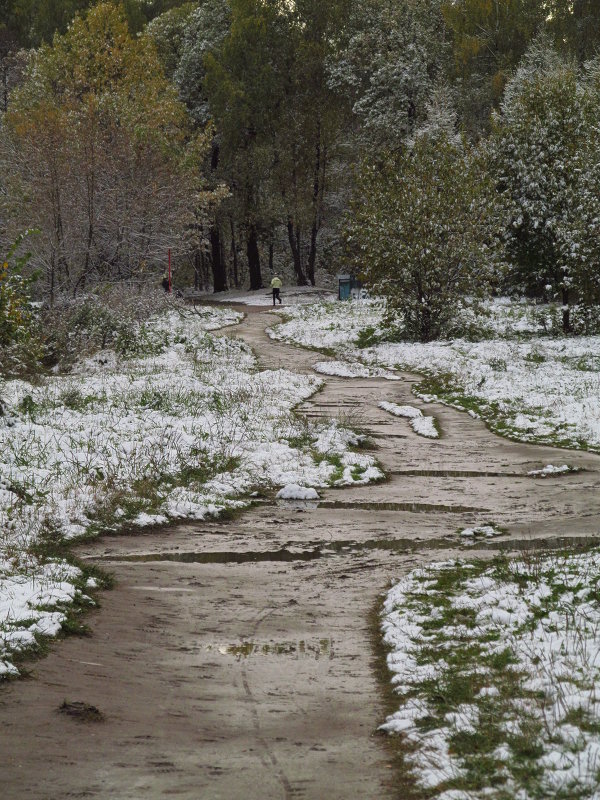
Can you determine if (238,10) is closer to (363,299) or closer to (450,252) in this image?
(363,299)

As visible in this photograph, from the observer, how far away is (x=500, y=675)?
548 centimetres

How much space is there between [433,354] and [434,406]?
6.56 m

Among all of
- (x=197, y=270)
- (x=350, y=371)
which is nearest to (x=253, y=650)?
(x=350, y=371)

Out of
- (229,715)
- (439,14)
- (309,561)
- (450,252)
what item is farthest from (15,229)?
(439,14)

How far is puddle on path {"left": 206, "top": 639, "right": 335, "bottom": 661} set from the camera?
629cm

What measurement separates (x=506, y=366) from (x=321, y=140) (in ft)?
101

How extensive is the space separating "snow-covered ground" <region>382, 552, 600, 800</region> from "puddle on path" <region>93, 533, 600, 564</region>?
80 cm

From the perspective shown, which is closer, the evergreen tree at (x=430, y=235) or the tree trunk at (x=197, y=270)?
the evergreen tree at (x=430, y=235)

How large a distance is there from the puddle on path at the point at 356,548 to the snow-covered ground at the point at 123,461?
1.12m

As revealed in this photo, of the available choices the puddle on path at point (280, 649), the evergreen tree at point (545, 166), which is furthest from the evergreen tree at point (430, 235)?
the puddle on path at point (280, 649)

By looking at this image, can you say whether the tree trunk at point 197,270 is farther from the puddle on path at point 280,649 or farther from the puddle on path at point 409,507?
the puddle on path at point 280,649

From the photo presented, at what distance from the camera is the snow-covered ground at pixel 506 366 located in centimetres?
1542

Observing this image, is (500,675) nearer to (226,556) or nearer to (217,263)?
(226,556)

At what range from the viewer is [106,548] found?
29.1 ft
